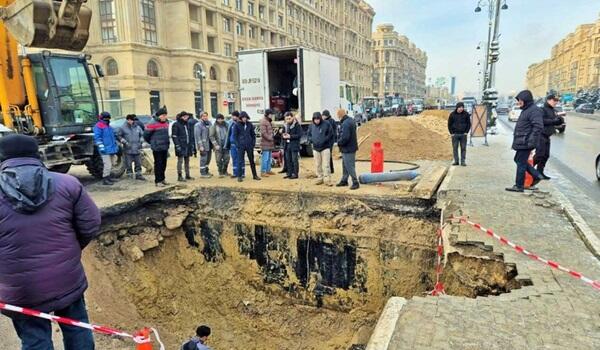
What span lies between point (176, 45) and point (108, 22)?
22.1 feet

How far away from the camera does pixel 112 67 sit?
37.7 m

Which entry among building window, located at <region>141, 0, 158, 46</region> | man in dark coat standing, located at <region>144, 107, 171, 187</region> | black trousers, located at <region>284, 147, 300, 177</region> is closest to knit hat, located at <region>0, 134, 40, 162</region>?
man in dark coat standing, located at <region>144, 107, 171, 187</region>

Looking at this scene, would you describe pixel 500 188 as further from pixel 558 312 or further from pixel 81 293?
pixel 81 293

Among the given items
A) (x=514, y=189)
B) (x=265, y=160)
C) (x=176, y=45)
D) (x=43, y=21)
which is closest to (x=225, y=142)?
(x=265, y=160)

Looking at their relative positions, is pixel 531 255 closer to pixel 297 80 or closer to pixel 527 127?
pixel 527 127

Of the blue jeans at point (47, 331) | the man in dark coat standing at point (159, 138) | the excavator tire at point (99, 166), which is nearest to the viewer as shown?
the blue jeans at point (47, 331)

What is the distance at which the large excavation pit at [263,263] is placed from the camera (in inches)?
288

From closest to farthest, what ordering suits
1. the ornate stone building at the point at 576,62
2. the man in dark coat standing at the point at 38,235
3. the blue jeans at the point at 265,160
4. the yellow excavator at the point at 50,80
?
the man in dark coat standing at the point at 38,235, the yellow excavator at the point at 50,80, the blue jeans at the point at 265,160, the ornate stone building at the point at 576,62

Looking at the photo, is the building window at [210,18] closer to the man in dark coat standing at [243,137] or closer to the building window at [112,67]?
the building window at [112,67]

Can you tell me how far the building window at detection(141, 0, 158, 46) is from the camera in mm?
38719

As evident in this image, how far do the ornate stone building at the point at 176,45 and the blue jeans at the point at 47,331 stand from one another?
27.6 m

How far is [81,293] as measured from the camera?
299 cm

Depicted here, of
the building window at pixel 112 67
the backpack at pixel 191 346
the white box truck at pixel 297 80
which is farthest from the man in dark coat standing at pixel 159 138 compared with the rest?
the building window at pixel 112 67

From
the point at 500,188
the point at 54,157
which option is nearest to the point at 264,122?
the point at 54,157
